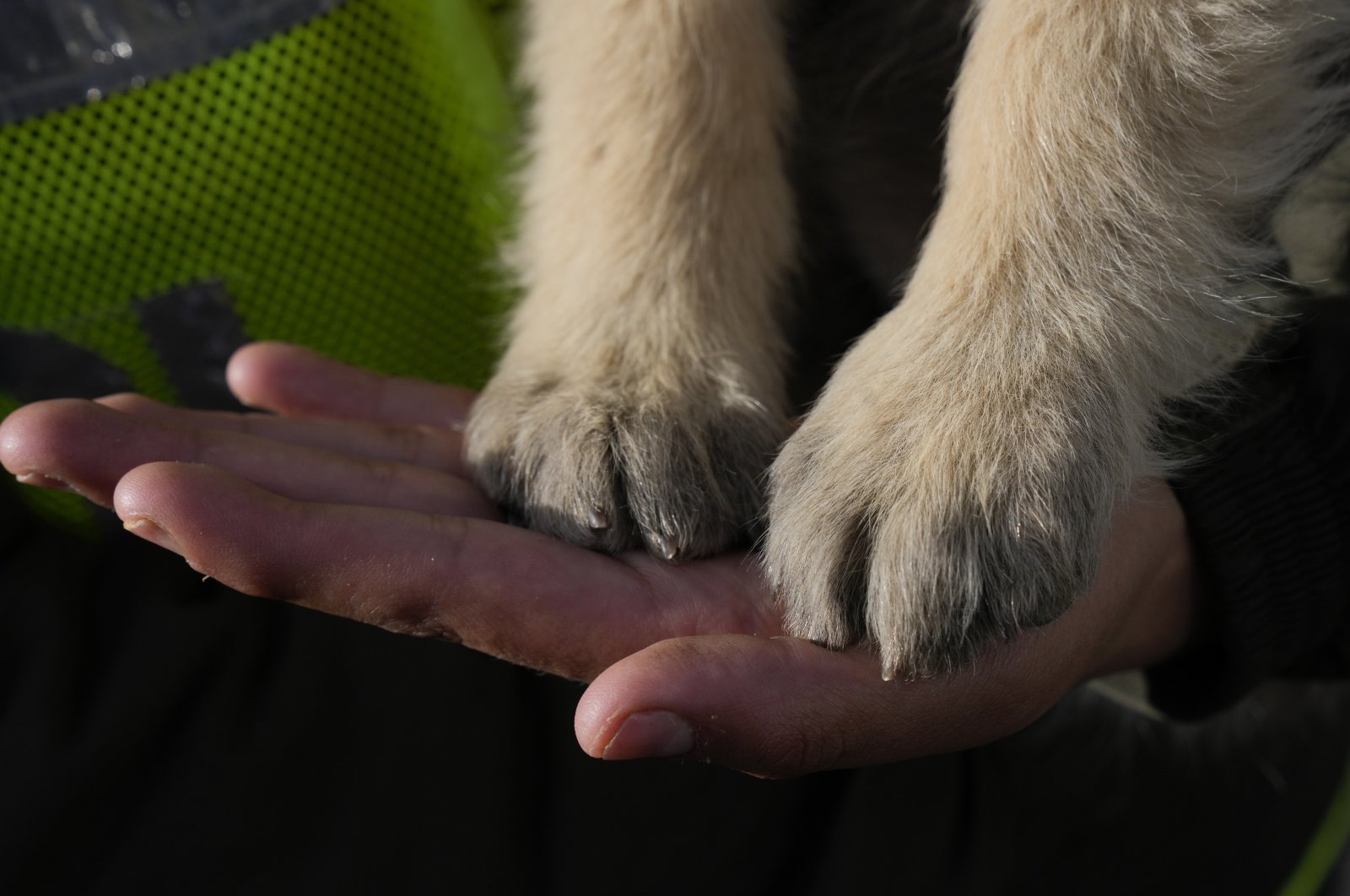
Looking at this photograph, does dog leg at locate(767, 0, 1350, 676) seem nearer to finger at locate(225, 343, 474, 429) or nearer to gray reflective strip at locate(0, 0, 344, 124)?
finger at locate(225, 343, 474, 429)

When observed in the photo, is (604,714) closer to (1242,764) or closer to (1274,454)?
(1274,454)

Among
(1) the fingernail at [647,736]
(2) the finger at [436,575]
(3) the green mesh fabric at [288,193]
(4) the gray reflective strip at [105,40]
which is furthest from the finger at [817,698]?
(4) the gray reflective strip at [105,40]

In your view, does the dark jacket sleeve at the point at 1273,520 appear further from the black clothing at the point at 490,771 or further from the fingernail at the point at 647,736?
the fingernail at the point at 647,736

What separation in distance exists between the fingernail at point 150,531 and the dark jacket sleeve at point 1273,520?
3.20 ft

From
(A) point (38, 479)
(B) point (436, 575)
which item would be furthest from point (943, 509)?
(A) point (38, 479)

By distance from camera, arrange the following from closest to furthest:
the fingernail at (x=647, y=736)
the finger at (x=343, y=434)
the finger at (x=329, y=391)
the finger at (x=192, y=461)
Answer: the fingernail at (x=647, y=736), the finger at (x=192, y=461), the finger at (x=343, y=434), the finger at (x=329, y=391)

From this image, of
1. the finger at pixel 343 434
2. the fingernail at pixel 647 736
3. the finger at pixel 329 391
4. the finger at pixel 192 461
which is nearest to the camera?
the fingernail at pixel 647 736

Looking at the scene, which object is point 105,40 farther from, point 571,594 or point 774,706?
point 774,706

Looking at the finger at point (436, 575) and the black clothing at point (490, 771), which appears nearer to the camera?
the finger at point (436, 575)

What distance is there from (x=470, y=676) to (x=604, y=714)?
41 centimetres

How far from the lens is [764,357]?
122 centimetres

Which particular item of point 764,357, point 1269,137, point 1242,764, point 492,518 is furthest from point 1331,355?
point 492,518

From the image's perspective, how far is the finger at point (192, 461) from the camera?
3.17 feet

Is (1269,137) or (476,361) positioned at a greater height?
(1269,137)
